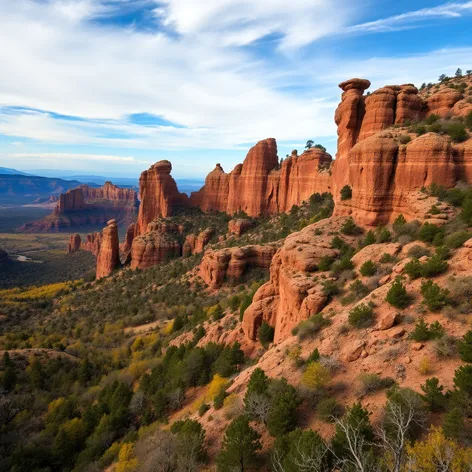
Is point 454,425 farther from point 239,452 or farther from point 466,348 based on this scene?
point 239,452

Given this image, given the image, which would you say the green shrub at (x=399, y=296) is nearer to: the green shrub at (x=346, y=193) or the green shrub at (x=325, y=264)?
the green shrub at (x=325, y=264)

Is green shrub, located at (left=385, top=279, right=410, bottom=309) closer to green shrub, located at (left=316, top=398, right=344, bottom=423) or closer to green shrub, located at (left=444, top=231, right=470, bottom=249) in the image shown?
green shrub, located at (left=444, top=231, right=470, bottom=249)

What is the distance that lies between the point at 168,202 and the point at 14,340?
152ft

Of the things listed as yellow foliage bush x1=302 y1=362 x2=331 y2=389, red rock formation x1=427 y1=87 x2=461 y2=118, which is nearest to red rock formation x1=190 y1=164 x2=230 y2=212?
red rock formation x1=427 y1=87 x2=461 y2=118

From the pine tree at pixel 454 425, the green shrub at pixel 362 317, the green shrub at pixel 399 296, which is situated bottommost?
the pine tree at pixel 454 425

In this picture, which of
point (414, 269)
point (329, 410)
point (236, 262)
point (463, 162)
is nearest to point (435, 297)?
point (414, 269)

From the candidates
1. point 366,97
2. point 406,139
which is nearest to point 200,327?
point 406,139

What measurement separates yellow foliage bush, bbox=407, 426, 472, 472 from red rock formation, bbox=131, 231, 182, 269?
63.8m

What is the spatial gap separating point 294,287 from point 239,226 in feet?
141

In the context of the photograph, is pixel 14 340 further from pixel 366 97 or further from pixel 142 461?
pixel 366 97

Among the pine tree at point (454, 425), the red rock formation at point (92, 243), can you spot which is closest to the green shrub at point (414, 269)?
the pine tree at point (454, 425)

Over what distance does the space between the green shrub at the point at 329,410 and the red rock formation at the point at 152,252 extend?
5912cm

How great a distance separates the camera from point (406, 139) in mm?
28891

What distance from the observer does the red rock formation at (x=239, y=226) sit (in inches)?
2645
